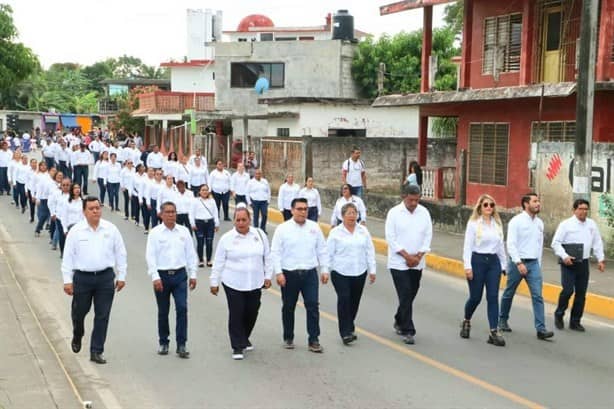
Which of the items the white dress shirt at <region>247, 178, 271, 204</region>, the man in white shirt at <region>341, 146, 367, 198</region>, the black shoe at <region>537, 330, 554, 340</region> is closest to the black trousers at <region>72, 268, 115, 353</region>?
the black shoe at <region>537, 330, 554, 340</region>

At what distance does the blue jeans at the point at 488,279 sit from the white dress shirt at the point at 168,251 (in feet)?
10.5

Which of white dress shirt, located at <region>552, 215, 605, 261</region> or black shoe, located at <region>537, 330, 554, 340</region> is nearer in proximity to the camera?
black shoe, located at <region>537, 330, 554, 340</region>

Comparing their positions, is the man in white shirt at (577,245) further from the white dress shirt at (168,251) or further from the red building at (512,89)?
the red building at (512,89)

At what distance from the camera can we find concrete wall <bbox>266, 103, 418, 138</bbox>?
34750 mm

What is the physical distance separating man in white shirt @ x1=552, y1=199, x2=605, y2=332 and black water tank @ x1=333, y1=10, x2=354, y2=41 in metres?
39.2

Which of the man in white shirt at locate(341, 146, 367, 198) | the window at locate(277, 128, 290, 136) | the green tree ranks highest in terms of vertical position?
the green tree

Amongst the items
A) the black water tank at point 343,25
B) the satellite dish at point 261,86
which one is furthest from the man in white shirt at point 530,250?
the black water tank at point 343,25

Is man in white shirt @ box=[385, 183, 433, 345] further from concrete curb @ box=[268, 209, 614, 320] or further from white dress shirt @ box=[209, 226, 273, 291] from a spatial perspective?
concrete curb @ box=[268, 209, 614, 320]

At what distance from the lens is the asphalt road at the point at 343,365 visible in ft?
25.5

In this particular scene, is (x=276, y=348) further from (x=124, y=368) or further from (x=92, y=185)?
(x=92, y=185)

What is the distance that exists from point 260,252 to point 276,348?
1.17 m

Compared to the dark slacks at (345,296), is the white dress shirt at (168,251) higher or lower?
higher

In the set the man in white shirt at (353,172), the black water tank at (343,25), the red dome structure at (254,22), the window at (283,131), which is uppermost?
the red dome structure at (254,22)

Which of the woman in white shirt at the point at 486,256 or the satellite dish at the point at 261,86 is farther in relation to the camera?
the satellite dish at the point at 261,86
